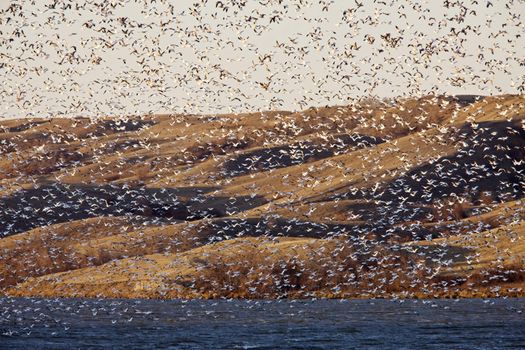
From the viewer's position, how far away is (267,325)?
90.8 metres

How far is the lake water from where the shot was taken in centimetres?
7756

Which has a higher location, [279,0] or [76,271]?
[279,0]

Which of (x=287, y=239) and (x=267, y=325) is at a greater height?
(x=267, y=325)

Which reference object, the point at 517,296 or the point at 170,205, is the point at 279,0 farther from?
the point at 170,205

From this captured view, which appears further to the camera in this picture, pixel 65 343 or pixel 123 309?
pixel 123 309

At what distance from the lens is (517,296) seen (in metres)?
120

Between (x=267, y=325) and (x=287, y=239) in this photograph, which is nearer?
(x=267, y=325)

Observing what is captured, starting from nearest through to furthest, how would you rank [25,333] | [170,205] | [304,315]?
[25,333] < [304,315] < [170,205]

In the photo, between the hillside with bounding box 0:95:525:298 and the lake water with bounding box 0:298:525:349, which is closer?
the lake water with bounding box 0:298:525:349

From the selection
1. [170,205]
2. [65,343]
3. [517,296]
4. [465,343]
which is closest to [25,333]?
[65,343]

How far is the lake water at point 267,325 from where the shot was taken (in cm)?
7756

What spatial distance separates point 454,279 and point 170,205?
73.6m

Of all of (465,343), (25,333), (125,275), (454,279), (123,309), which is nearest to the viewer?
(465,343)

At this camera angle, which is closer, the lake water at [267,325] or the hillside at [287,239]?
the lake water at [267,325]
